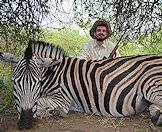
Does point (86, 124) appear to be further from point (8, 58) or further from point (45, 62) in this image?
point (8, 58)

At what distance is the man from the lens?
17.3ft

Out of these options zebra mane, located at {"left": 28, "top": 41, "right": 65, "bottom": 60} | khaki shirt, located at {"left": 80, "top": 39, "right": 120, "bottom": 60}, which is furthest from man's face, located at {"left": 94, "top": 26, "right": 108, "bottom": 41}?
zebra mane, located at {"left": 28, "top": 41, "right": 65, "bottom": 60}

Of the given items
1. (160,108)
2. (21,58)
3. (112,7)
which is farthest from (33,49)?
(112,7)

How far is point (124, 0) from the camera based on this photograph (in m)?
5.37

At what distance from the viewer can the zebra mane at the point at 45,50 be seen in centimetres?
425

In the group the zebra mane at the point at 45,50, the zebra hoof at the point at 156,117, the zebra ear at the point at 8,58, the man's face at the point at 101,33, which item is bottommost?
the zebra hoof at the point at 156,117

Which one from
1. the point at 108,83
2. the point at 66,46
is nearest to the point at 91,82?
the point at 108,83

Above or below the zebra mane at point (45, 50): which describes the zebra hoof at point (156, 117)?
below

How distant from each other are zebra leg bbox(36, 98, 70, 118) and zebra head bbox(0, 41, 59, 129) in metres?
0.21

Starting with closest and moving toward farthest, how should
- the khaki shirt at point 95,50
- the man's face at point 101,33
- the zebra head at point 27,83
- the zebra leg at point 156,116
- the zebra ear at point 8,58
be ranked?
the zebra head at point 27,83 < the zebra leg at point 156,116 < the zebra ear at point 8,58 < the man's face at point 101,33 < the khaki shirt at point 95,50

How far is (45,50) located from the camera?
4.31m

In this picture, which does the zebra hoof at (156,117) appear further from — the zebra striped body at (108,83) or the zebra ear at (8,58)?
the zebra ear at (8,58)

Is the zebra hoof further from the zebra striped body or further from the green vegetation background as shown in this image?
the green vegetation background

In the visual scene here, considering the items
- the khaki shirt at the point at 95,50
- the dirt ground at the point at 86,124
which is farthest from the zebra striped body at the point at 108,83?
the khaki shirt at the point at 95,50
